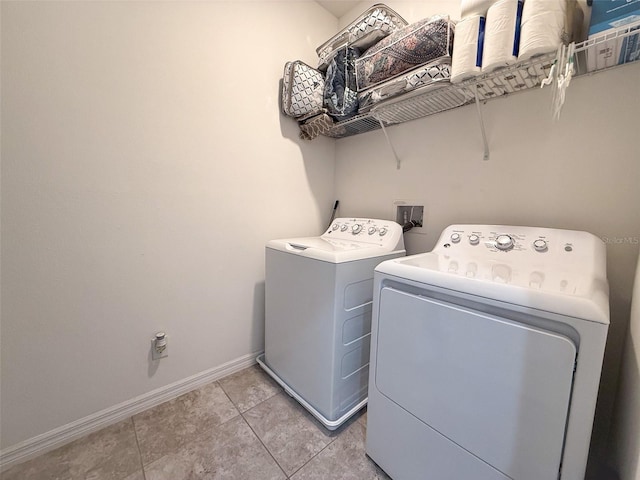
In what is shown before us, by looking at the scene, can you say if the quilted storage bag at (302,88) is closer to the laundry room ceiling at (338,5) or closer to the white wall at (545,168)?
the white wall at (545,168)

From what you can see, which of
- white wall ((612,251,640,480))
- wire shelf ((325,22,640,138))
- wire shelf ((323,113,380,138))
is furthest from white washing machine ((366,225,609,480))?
wire shelf ((323,113,380,138))

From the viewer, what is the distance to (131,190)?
124 centimetres

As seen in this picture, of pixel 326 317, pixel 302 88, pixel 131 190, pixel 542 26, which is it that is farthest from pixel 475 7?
pixel 131 190

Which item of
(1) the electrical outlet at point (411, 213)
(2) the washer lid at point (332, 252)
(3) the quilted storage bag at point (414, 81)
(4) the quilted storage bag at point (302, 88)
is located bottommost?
(2) the washer lid at point (332, 252)

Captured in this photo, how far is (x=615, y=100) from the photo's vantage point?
0.96 m

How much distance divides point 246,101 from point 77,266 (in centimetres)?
127

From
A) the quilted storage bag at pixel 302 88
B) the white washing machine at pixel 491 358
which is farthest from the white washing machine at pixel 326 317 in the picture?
the quilted storage bag at pixel 302 88

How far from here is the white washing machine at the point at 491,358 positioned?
0.60m

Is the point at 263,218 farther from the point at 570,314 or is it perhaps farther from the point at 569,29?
the point at 569,29

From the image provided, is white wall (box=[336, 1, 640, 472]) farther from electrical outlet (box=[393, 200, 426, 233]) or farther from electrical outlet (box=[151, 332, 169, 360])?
electrical outlet (box=[151, 332, 169, 360])

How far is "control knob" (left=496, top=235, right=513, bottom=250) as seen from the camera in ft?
3.36

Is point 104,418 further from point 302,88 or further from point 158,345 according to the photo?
point 302,88

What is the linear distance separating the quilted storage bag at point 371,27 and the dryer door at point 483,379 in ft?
4.69

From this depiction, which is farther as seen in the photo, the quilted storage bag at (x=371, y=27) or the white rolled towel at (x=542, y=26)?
the quilted storage bag at (x=371, y=27)
